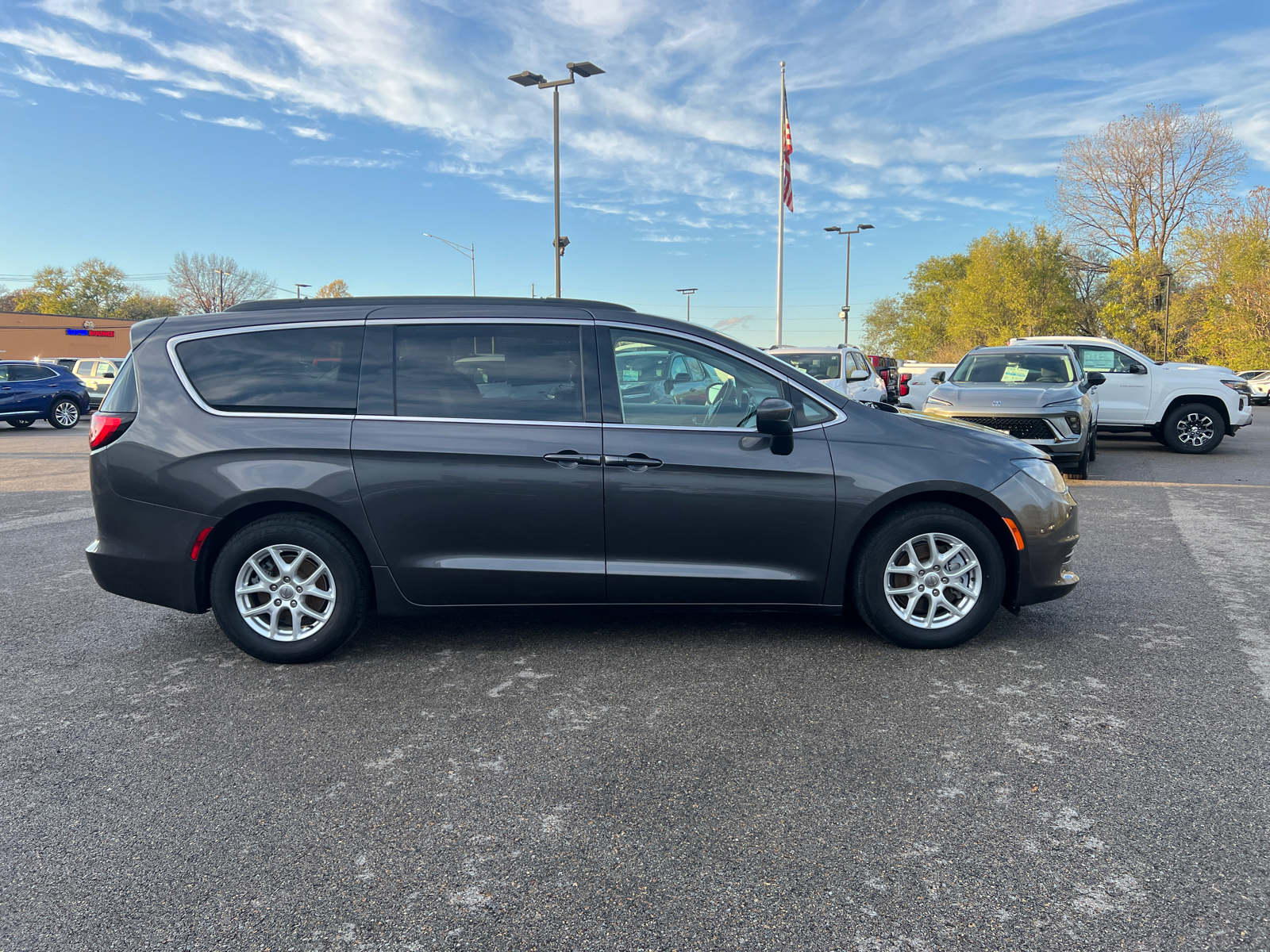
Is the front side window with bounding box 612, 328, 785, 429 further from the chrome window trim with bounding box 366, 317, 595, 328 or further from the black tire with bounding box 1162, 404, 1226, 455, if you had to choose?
the black tire with bounding box 1162, 404, 1226, 455

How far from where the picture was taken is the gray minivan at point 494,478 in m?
4.24

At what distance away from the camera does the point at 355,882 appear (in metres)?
2.50

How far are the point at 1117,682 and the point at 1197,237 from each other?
5203cm

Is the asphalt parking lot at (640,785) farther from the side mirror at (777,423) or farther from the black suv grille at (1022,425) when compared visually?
the black suv grille at (1022,425)

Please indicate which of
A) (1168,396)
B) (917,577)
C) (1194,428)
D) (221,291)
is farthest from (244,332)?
(221,291)

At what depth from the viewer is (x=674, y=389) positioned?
4406 mm

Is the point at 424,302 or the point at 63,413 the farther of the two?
the point at 63,413

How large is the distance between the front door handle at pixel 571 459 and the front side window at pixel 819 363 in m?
11.3

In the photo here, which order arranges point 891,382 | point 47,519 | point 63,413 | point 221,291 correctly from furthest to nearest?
point 221,291 < point 891,382 < point 63,413 < point 47,519

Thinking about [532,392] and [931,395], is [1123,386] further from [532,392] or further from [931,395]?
[532,392]

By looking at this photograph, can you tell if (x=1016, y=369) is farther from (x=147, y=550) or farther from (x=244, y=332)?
(x=147, y=550)

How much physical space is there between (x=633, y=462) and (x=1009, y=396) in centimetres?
819

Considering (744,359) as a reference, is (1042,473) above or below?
below

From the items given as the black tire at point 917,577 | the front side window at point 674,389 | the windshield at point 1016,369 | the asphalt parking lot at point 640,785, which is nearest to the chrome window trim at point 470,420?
the front side window at point 674,389
